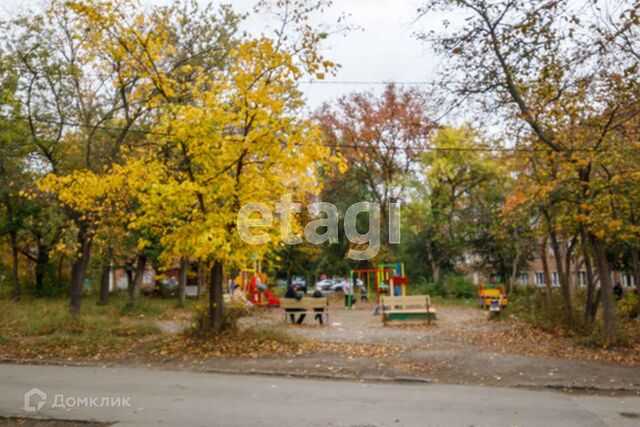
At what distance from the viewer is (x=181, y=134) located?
38.8 ft

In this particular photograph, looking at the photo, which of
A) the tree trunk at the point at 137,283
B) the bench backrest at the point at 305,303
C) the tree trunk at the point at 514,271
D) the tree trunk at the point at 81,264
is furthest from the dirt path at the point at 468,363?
the tree trunk at the point at 514,271

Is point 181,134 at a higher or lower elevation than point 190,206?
higher

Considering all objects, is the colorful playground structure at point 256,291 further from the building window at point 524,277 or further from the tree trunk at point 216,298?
the building window at point 524,277

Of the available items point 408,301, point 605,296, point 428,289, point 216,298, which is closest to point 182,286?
point 408,301

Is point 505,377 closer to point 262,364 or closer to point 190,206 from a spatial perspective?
point 262,364

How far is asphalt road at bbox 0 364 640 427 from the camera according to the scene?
7176 mm

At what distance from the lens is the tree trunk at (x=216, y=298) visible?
13.3 meters

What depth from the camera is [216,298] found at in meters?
13.3

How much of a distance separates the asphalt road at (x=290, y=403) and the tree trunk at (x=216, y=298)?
2998 mm

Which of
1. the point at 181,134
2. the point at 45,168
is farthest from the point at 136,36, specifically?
the point at 45,168

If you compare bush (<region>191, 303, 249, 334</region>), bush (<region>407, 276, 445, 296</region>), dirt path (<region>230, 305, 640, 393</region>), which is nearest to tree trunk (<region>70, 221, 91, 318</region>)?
bush (<region>191, 303, 249, 334</region>)

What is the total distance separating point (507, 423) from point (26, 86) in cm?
1632

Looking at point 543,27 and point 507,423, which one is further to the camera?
point 543,27

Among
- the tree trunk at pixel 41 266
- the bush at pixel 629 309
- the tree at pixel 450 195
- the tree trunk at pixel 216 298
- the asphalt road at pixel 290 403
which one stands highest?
the tree at pixel 450 195
